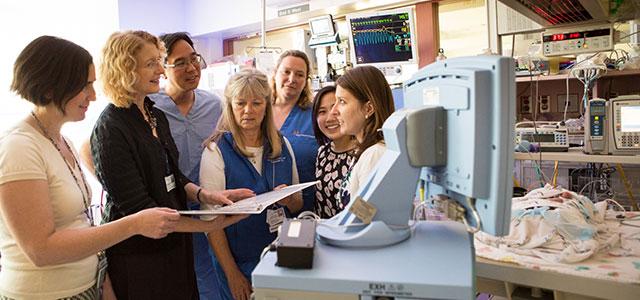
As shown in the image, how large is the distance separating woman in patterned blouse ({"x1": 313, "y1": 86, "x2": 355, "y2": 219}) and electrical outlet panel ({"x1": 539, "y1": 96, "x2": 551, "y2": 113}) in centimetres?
247

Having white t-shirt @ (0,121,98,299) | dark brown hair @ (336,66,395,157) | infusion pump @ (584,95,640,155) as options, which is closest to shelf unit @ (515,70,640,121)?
infusion pump @ (584,95,640,155)

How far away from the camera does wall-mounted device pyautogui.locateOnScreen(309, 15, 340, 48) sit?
159 inches

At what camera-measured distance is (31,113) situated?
49.4 inches

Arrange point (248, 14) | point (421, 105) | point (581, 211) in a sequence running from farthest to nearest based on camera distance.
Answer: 1. point (248, 14)
2. point (581, 211)
3. point (421, 105)

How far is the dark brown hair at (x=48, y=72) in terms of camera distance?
1.18 meters

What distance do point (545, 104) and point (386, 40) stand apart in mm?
1395

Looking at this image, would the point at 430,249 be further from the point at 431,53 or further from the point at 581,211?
the point at 431,53

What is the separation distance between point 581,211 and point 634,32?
2270 millimetres

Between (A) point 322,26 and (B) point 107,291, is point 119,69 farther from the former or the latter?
(A) point 322,26

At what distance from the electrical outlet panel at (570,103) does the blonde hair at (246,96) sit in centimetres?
280

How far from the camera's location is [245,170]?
1805mm

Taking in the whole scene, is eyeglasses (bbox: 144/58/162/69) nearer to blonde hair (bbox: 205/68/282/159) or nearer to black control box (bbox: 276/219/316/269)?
blonde hair (bbox: 205/68/282/159)

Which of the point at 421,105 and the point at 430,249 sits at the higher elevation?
the point at 421,105

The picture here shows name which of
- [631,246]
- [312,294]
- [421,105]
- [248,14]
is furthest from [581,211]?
[248,14]
